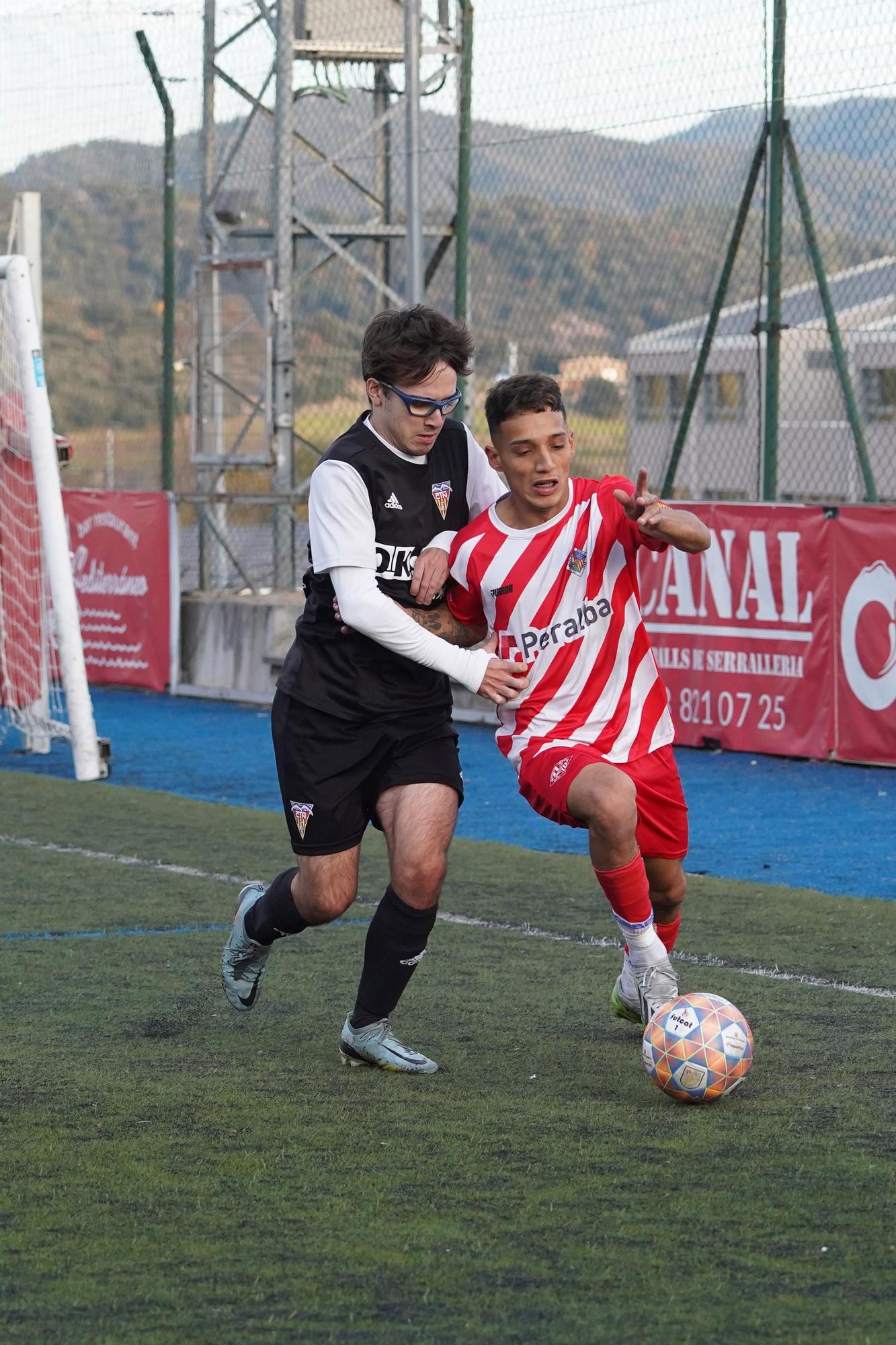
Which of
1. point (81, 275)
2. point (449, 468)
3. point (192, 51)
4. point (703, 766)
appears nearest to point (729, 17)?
point (703, 766)

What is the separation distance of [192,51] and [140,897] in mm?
10262

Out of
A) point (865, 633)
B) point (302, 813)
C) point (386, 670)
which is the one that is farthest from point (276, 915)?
point (865, 633)

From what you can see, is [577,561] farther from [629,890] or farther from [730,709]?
[730,709]

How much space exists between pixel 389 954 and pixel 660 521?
4.09 ft

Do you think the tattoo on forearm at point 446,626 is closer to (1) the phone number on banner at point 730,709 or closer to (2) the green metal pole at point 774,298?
(1) the phone number on banner at point 730,709

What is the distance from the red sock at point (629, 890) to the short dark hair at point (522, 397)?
1.10 metres

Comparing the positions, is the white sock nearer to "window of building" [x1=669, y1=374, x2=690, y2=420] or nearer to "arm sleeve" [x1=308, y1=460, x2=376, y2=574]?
"arm sleeve" [x1=308, y1=460, x2=376, y2=574]

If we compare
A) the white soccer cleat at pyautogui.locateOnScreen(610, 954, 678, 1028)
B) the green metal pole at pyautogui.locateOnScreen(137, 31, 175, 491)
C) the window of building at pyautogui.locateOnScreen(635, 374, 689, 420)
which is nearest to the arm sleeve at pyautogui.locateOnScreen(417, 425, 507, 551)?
the white soccer cleat at pyautogui.locateOnScreen(610, 954, 678, 1028)

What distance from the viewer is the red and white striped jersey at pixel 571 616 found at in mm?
Result: 4766

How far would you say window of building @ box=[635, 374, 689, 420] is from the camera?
516 inches

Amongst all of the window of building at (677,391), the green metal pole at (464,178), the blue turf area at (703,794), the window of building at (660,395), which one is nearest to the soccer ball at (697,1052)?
the blue turf area at (703,794)

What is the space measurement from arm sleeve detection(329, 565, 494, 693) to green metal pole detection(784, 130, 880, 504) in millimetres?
6882

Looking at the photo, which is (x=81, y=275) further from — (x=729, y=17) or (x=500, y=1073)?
(x=500, y=1073)

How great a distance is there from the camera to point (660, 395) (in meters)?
13.6
